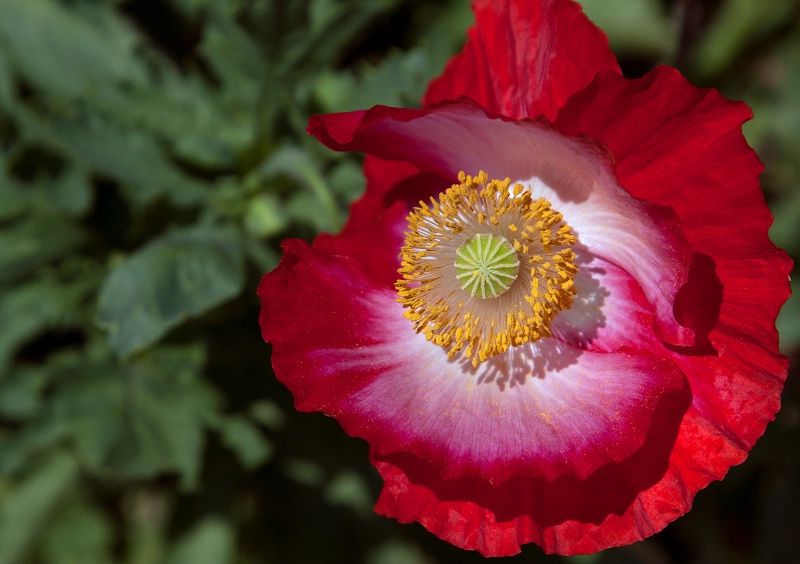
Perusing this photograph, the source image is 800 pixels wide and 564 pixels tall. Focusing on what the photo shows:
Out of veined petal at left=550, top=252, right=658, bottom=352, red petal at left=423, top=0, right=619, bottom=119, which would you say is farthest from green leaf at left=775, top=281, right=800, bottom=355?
red petal at left=423, top=0, right=619, bottom=119

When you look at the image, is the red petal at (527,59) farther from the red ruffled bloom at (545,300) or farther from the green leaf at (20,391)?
the green leaf at (20,391)

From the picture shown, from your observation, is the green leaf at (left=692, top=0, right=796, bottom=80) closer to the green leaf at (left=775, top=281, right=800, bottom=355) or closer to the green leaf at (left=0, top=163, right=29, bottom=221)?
the green leaf at (left=775, top=281, right=800, bottom=355)

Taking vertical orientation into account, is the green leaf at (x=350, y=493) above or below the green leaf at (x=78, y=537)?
above

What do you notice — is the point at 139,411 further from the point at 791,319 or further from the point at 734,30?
the point at 734,30

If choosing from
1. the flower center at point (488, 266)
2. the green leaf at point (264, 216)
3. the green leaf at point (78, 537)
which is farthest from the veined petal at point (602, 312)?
the green leaf at point (78, 537)

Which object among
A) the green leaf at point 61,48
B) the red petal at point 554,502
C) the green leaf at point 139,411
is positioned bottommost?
the green leaf at point 139,411

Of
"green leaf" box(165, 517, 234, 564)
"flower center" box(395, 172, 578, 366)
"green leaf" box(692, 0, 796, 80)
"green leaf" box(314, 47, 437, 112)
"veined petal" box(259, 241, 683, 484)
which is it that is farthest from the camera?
"green leaf" box(692, 0, 796, 80)

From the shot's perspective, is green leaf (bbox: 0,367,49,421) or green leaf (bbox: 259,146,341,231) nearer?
green leaf (bbox: 259,146,341,231)

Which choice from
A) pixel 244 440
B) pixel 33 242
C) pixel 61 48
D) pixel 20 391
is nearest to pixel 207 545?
pixel 244 440
